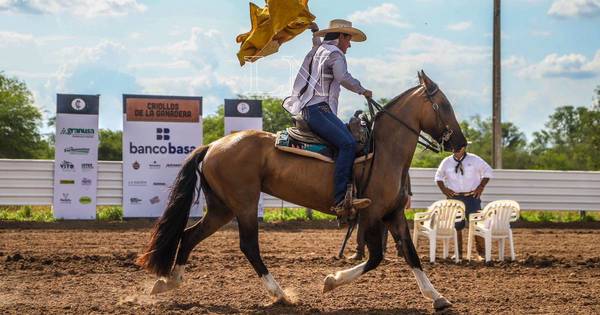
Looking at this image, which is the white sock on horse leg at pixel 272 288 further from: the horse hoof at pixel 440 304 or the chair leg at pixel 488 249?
the chair leg at pixel 488 249

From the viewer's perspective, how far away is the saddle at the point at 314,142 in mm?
8898

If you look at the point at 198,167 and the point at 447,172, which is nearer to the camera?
the point at 198,167

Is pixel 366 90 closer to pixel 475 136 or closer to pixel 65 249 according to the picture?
pixel 65 249

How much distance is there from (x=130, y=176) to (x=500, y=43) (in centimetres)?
1252

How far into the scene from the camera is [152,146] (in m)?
20.2

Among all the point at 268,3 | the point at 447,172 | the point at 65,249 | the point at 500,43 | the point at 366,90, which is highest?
the point at 500,43

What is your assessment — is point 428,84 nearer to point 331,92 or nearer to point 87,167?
point 331,92

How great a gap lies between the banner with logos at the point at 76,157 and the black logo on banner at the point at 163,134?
1494 millimetres

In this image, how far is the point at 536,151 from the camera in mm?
56594

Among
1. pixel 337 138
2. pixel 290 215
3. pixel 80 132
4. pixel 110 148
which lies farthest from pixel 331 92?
pixel 110 148

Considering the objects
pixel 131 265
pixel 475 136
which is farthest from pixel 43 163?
pixel 475 136

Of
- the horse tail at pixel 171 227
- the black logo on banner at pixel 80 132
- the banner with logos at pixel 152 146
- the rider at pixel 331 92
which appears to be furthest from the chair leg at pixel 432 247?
the black logo on banner at pixel 80 132

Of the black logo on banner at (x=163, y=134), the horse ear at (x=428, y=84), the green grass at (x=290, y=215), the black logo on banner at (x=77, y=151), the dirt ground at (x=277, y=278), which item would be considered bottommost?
the dirt ground at (x=277, y=278)

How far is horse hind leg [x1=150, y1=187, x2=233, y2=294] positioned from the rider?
51.4 inches
